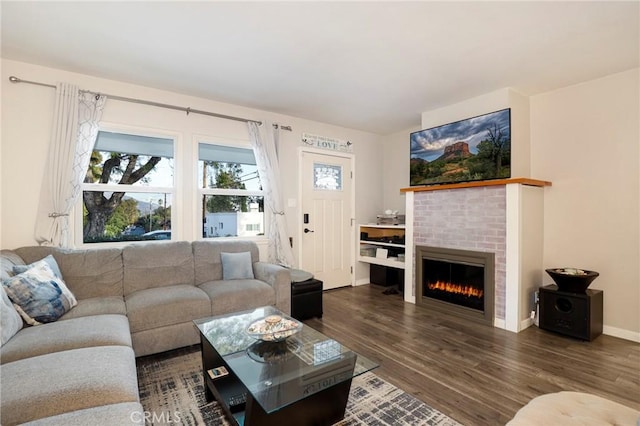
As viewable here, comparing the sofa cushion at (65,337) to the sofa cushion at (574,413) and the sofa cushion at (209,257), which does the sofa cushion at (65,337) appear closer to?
the sofa cushion at (209,257)

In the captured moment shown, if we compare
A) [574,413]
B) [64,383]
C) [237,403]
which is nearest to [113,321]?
[64,383]

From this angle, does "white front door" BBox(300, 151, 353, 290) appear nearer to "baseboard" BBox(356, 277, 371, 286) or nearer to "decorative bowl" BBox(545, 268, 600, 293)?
"baseboard" BBox(356, 277, 371, 286)

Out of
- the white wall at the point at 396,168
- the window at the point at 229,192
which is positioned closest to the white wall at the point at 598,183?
the white wall at the point at 396,168

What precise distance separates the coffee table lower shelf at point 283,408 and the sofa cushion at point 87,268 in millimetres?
1475

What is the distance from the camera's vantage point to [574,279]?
2.93 m

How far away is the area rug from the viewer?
1.77 meters

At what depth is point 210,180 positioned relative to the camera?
384cm

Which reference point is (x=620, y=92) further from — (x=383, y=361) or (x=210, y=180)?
(x=210, y=180)

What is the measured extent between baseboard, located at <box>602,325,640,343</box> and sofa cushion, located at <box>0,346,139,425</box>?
4077 mm

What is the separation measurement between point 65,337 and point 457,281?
373 cm

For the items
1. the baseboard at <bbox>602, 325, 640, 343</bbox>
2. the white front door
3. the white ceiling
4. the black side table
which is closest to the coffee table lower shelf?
the white ceiling

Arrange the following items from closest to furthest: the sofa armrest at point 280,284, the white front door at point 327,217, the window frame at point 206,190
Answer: the sofa armrest at point 280,284 < the window frame at point 206,190 < the white front door at point 327,217

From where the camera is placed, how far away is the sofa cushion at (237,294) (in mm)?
2788

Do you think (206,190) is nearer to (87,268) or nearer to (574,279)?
(87,268)
